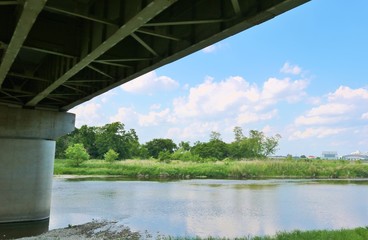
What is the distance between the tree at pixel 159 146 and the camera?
11962cm

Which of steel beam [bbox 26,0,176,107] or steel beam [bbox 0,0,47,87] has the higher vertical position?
steel beam [bbox 26,0,176,107]

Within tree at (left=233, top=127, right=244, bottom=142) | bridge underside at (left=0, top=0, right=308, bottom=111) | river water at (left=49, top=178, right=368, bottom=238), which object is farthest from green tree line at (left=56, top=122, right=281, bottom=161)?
bridge underside at (left=0, top=0, right=308, bottom=111)

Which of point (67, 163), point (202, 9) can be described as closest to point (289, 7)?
point (202, 9)

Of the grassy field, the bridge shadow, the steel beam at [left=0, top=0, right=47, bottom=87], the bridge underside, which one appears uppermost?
the bridge underside

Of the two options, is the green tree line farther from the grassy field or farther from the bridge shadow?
the bridge shadow

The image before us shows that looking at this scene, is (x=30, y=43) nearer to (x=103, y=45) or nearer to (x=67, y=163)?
(x=103, y=45)

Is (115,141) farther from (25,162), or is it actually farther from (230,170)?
(25,162)

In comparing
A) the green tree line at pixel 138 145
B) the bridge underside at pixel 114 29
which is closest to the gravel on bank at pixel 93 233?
the bridge underside at pixel 114 29

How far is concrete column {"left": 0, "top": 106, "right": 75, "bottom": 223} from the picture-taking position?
15.7 m

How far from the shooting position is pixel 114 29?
24.3 feet

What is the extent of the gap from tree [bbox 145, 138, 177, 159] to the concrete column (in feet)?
336

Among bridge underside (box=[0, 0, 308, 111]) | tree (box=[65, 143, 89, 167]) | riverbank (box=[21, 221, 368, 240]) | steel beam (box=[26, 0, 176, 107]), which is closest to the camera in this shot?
steel beam (box=[26, 0, 176, 107])

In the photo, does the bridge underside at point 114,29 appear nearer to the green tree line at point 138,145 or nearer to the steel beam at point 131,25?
the steel beam at point 131,25

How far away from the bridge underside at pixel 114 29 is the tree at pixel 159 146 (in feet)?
351
